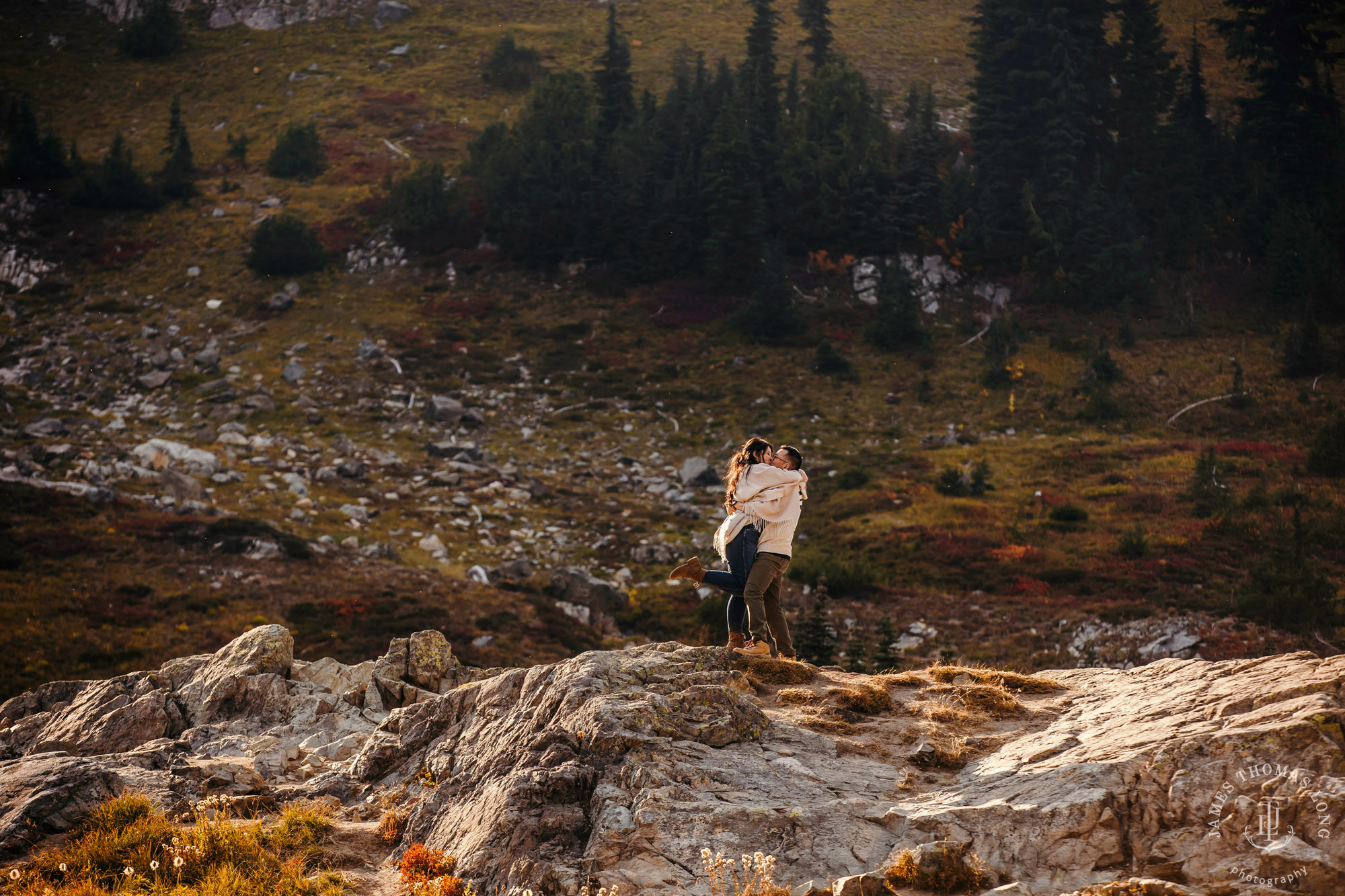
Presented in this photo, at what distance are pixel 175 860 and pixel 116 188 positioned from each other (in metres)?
54.1

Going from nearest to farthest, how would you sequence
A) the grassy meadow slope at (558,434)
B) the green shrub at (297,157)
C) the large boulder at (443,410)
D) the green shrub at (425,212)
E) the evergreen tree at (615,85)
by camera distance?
the grassy meadow slope at (558,434) → the large boulder at (443,410) → the green shrub at (425,212) → the evergreen tree at (615,85) → the green shrub at (297,157)

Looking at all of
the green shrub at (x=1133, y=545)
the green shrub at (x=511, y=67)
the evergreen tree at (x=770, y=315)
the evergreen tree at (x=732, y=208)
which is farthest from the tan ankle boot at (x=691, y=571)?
the green shrub at (x=511, y=67)

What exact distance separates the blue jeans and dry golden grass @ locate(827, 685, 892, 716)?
1.29m

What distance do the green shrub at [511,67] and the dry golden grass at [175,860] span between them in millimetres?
62808

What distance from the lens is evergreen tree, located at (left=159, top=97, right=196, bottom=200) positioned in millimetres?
49469

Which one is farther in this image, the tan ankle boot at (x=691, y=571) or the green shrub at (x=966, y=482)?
the green shrub at (x=966, y=482)

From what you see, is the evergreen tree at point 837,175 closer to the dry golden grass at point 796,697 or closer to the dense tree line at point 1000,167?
the dense tree line at point 1000,167

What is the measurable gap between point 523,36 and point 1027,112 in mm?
41969

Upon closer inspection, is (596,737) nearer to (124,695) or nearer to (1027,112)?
(124,695)

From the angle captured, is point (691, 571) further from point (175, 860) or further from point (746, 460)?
point (175, 860)

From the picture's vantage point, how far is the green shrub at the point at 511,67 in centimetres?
6200

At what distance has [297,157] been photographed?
51938 mm

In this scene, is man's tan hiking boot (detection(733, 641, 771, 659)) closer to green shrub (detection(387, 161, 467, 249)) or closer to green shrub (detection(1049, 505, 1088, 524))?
green shrub (detection(1049, 505, 1088, 524))

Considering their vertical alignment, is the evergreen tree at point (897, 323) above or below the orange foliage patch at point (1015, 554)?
above
